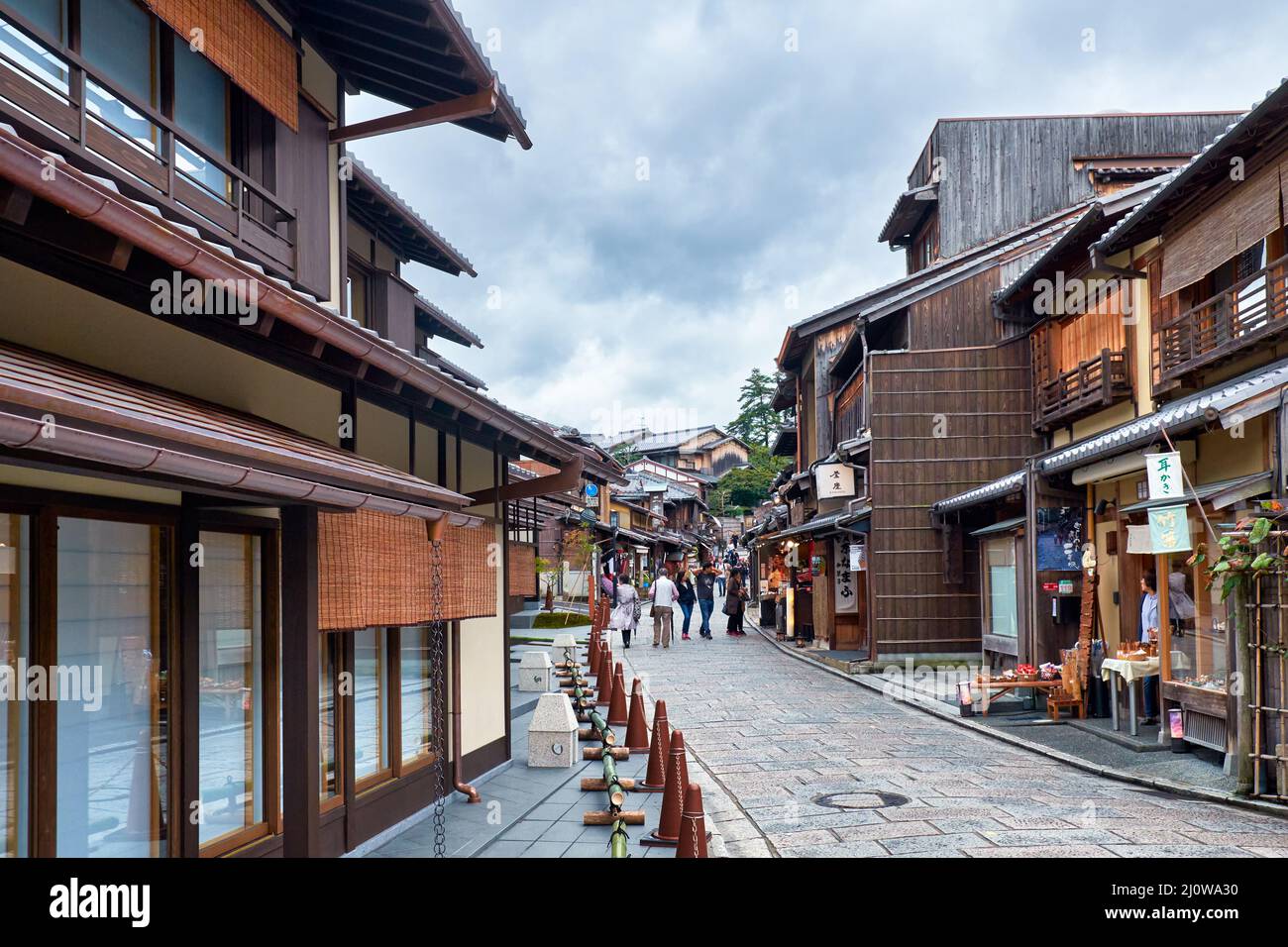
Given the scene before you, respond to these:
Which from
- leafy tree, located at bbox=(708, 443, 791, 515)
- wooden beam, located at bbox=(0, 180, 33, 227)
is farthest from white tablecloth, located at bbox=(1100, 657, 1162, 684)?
leafy tree, located at bbox=(708, 443, 791, 515)

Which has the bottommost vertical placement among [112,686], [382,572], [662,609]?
[662,609]

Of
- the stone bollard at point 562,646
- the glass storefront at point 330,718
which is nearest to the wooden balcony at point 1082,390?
the stone bollard at point 562,646

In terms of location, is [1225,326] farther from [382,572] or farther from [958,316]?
[382,572]

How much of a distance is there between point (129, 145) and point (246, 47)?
1632mm

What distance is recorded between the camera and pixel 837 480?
27062mm

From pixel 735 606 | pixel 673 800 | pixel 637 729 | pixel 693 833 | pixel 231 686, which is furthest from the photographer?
pixel 735 606

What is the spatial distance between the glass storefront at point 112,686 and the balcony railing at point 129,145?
2.41 meters

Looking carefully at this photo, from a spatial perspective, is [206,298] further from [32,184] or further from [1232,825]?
[1232,825]

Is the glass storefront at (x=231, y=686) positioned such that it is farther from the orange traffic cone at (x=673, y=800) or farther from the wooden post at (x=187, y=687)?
the orange traffic cone at (x=673, y=800)

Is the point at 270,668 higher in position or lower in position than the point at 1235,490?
lower

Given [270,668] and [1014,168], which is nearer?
[270,668]

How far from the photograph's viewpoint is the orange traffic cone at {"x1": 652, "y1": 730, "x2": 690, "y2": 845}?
872 centimetres

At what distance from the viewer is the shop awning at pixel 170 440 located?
3.64m

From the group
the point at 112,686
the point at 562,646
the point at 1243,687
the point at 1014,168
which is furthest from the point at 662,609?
the point at 112,686
